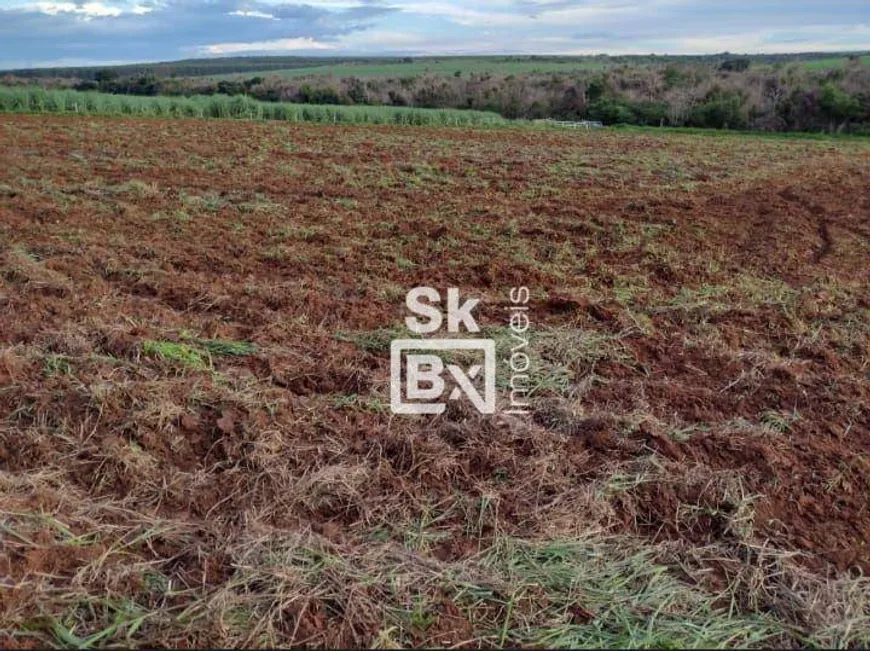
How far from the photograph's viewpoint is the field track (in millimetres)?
2572

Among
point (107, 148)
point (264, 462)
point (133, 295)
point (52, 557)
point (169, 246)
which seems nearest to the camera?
point (52, 557)

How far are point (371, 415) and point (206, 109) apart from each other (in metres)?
26.3

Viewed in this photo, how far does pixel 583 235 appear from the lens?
26.3 ft

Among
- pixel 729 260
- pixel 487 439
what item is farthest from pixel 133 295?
pixel 729 260

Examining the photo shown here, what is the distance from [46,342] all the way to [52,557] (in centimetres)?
208

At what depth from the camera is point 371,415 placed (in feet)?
12.1

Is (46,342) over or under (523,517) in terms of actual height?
over

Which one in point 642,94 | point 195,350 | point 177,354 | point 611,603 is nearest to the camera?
point 611,603

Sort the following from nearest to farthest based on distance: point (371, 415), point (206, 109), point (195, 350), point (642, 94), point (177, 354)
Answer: point (371, 415)
point (177, 354)
point (195, 350)
point (206, 109)
point (642, 94)

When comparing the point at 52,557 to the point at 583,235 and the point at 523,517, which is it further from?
the point at 583,235

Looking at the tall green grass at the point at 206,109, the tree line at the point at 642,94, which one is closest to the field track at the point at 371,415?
the tall green grass at the point at 206,109

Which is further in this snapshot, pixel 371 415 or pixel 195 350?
pixel 195 350

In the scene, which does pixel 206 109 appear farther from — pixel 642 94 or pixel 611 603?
pixel 611 603

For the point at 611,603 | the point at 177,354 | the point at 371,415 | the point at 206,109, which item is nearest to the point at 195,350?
the point at 177,354
